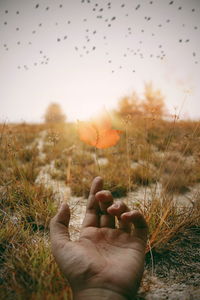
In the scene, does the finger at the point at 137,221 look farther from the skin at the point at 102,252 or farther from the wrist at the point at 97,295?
the wrist at the point at 97,295

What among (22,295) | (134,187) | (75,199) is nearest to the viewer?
(22,295)

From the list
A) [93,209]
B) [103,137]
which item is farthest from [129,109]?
[93,209]

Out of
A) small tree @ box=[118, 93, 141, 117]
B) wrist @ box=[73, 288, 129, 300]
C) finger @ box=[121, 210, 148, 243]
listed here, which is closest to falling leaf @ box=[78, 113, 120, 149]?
small tree @ box=[118, 93, 141, 117]

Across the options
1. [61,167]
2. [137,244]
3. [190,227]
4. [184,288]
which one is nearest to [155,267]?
[184,288]

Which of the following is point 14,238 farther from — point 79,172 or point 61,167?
point 61,167

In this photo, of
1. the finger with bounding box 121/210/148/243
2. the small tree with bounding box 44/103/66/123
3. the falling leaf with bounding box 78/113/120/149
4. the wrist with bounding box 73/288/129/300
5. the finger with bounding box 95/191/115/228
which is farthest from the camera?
the falling leaf with bounding box 78/113/120/149

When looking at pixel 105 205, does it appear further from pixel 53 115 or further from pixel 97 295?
pixel 53 115

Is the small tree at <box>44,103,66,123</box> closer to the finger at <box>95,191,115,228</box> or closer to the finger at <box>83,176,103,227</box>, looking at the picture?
the finger at <box>83,176,103,227</box>
